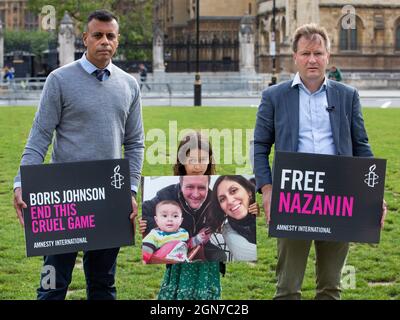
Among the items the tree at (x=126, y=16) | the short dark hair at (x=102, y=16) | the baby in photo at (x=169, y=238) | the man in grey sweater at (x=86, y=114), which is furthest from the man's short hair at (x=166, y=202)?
the tree at (x=126, y=16)

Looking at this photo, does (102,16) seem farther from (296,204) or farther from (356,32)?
(356,32)

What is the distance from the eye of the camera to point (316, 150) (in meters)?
6.61

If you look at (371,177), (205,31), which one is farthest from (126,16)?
(371,177)

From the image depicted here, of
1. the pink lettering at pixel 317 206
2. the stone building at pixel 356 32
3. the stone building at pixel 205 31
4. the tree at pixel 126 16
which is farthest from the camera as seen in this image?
the tree at pixel 126 16

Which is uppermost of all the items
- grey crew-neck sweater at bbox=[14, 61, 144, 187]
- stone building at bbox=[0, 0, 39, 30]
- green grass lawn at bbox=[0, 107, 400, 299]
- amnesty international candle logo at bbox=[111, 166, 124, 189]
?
stone building at bbox=[0, 0, 39, 30]

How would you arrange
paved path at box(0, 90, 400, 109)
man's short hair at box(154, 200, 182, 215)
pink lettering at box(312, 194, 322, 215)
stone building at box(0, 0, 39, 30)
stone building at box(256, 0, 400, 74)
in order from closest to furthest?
pink lettering at box(312, 194, 322, 215), man's short hair at box(154, 200, 182, 215), paved path at box(0, 90, 400, 109), stone building at box(256, 0, 400, 74), stone building at box(0, 0, 39, 30)

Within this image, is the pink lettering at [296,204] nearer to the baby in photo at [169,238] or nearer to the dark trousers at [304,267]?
the dark trousers at [304,267]

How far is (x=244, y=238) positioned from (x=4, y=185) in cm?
957

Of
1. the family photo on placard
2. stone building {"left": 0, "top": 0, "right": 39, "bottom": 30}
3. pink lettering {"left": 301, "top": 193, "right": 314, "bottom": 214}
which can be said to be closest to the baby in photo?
the family photo on placard

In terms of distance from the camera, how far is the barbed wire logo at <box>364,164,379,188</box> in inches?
255

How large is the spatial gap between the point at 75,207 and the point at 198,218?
86 cm

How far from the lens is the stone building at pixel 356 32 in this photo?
2648 inches

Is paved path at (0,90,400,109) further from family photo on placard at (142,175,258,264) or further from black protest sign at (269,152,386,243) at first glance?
black protest sign at (269,152,386,243)
